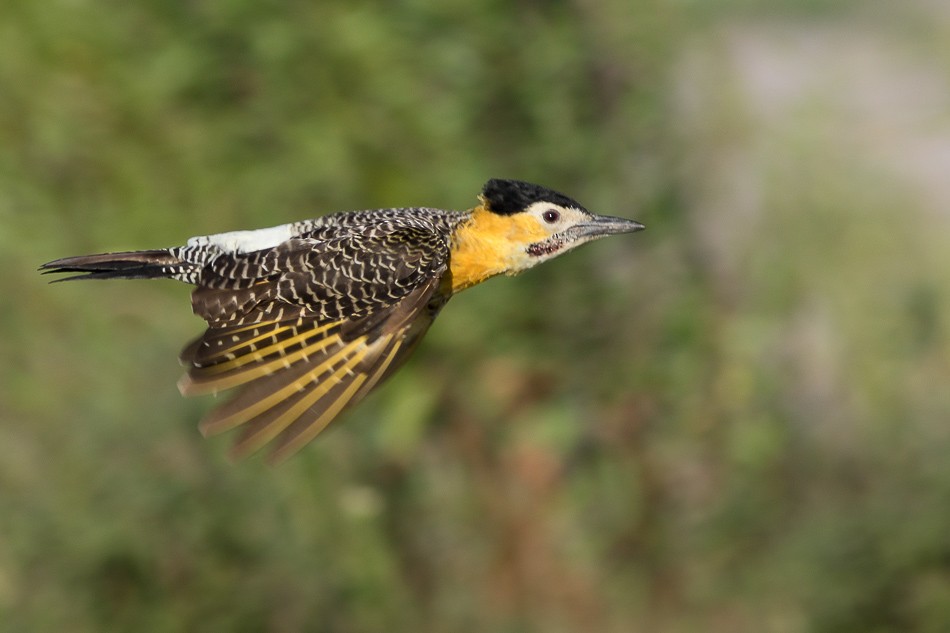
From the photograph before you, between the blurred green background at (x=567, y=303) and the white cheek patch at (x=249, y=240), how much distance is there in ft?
6.28

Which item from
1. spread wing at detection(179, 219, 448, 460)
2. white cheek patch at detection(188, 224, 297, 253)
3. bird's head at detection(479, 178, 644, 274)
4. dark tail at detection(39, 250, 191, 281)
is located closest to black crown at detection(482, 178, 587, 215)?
bird's head at detection(479, 178, 644, 274)

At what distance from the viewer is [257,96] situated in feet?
34.5

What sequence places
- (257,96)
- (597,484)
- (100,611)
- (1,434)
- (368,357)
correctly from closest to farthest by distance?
1. (368,357)
2. (100,611)
3. (1,434)
4. (597,484)
5. (257,96)

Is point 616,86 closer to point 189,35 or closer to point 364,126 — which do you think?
point 364,126

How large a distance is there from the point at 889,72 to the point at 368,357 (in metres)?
5.65

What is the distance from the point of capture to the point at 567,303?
1000cm

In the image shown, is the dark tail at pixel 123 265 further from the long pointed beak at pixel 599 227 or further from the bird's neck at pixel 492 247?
the long pointed beak at pixel 599 227

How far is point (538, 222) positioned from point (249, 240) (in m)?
1.29

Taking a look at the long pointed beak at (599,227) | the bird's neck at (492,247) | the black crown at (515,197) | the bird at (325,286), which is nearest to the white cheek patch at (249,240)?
the bird at (325,286)

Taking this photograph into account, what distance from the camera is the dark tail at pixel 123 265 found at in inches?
262

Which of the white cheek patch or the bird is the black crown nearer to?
the bird

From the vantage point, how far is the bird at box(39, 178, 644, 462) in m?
6.04

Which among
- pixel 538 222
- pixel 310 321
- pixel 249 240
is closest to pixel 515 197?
pixel 538 222

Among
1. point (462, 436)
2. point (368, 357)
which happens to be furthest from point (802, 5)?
point (368, 357)
